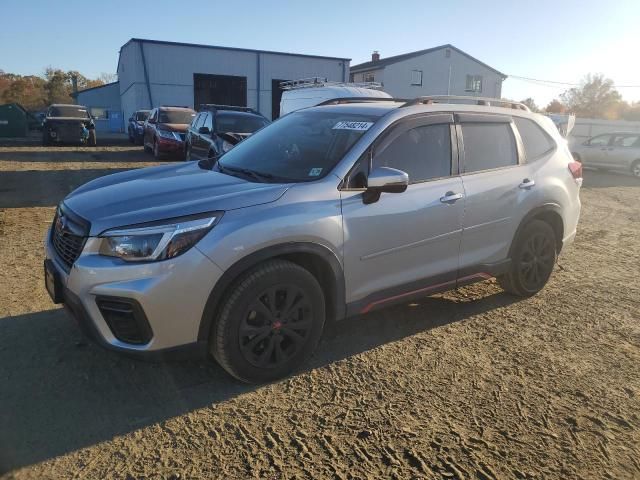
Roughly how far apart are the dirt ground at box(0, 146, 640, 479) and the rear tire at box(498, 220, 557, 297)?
20 cm

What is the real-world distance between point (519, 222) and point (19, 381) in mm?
4100

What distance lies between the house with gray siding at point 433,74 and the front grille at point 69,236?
3564cm

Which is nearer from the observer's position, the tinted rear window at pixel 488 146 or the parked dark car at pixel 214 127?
the tinted rear window at pixel 488 146

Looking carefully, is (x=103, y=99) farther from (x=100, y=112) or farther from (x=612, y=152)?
(x=612, y=152)

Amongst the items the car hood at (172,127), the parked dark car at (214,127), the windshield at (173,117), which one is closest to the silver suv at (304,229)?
the parked dark car at (214,127)

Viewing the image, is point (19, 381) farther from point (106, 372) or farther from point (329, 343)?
point (329, 343)

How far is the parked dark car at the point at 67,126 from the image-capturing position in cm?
1991

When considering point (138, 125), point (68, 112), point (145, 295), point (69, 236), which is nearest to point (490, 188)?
point (145, 295)

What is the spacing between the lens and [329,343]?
3.86 m

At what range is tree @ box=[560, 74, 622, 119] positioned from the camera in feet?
221

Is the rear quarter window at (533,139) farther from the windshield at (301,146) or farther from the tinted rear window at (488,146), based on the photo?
the windshield at (301,146)

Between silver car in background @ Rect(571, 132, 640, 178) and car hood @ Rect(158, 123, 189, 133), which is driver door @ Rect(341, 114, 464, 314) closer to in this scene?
car hood @ Rect(158, 123, 189, 133)

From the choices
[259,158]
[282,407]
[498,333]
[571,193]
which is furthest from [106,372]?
[571,193]

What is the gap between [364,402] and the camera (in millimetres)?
3080
